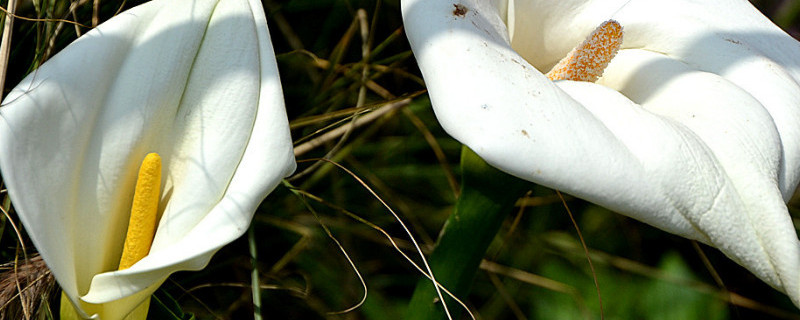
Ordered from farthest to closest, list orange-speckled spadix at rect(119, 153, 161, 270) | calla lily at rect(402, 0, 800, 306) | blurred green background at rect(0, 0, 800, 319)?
blurred green background at rect(0, 0, 800, 319)
orange-speckled spadix at rect(119, 153, 161, 270)
calla lily at rect(402, 0, 800, 306)

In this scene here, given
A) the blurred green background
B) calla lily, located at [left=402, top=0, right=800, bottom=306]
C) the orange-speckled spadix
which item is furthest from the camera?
the blurred green background

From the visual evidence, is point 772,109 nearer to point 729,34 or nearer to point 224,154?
point 729,34

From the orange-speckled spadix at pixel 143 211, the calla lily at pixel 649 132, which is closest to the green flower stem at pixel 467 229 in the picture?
the calla lily at pixel 649 132

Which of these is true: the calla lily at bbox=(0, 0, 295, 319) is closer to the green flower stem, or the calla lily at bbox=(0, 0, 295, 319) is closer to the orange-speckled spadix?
the orange-speckled spadix

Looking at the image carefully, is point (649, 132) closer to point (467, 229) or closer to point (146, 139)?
point (467, 229)

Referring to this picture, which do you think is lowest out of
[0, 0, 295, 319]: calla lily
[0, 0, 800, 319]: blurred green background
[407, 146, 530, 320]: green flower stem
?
[0, 0, 800, 319]: blurred green background

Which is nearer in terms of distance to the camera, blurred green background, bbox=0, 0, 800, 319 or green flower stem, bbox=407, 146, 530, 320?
green flower stem, bbox=407, 146, 530, 320

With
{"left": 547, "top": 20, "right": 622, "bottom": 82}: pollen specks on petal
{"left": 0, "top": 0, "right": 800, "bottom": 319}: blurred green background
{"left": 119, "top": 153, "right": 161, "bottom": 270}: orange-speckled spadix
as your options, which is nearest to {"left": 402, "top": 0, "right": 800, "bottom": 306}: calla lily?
{"left": 547, "top": 20, "right": 622, "bottom": 82}: pollen specks on petal
